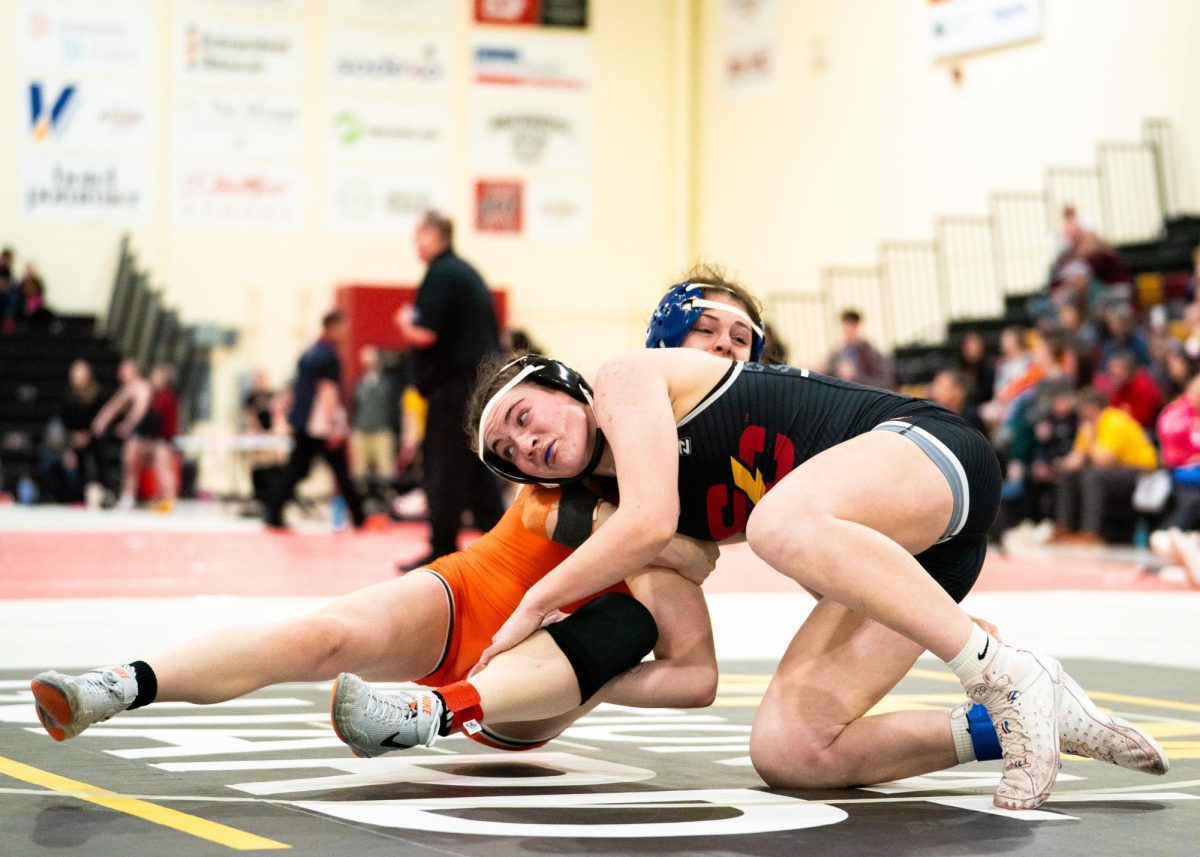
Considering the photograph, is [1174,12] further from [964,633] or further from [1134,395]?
[964,633]

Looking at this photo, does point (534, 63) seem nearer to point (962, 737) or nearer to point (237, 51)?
point (237, 51)

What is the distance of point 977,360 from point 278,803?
11561mm

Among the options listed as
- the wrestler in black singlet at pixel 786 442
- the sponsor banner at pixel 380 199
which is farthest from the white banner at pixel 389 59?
the wrestler in black singlet at pixel 786 442

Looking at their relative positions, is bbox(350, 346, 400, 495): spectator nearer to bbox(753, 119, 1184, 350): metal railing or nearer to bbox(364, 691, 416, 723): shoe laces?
bbox(753, 119, 1184, 350): metal railing

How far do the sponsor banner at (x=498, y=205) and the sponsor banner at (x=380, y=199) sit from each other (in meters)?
0.43

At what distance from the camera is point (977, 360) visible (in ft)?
44.8

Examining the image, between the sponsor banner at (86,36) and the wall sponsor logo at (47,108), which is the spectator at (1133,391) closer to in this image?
the sponsor banner at (86,36)

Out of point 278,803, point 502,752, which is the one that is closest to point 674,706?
point 502,752

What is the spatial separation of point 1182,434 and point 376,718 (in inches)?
283

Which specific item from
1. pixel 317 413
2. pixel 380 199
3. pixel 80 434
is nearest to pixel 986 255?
pixel 380 199

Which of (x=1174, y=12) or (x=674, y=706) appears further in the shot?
(x=1174, y=12)

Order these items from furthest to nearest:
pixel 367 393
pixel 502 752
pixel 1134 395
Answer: pixel 367 393
pixel 1134 395
pixel 502 752

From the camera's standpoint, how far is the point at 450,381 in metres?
7.30

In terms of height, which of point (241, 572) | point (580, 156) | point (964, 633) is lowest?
point (241, 572)
